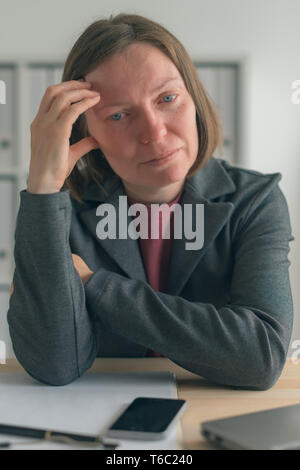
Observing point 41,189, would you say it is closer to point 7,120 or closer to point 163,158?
point 163,158

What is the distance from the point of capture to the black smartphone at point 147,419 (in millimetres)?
688

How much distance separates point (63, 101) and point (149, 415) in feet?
1.99

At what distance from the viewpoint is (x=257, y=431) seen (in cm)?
66

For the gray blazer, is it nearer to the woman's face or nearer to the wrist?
the wrist

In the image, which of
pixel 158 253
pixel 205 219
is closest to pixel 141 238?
pixel 158 253

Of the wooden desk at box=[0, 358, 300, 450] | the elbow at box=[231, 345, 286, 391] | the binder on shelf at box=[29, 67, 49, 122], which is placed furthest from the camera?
the binder on shelf at box=[29, 67, 49, 122]

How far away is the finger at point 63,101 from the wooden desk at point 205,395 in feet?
1.57

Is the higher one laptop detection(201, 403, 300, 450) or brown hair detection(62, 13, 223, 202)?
brown hair detection(62, 13, 223, 202)

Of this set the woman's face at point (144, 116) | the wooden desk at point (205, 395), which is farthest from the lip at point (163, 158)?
the wooden desk at point (205, 395)

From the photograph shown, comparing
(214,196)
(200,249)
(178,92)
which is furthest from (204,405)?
(178,92)

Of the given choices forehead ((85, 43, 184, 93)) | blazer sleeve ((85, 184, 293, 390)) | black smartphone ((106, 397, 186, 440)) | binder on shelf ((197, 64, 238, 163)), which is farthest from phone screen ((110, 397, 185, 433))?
binder on shelf ((197, 64, 238, 163))

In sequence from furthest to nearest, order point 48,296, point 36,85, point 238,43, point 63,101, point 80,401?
point 238,43
point 36,85
point 63,101
point 48,296
point 80,401

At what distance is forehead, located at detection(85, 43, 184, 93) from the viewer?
1.10m

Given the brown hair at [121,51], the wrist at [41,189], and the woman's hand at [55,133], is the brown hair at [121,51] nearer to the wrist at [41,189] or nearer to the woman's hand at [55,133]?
the woman's hand at [55,133]
